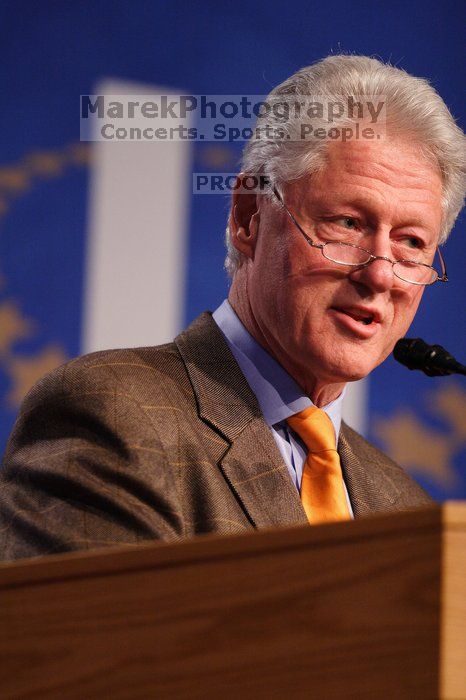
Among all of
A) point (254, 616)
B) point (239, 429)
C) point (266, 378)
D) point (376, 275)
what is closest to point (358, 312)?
point (376, 275)

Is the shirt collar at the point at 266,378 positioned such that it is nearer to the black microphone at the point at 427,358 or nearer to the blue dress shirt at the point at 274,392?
the blue dress shirt at the point at 274,392

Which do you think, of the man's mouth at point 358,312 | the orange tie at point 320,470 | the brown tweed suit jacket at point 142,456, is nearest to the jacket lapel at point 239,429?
the brown tweed suit jacket at point 142,456

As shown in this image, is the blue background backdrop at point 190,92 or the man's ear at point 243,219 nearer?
the man's ear at point 243,219

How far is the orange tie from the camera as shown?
1.74 m

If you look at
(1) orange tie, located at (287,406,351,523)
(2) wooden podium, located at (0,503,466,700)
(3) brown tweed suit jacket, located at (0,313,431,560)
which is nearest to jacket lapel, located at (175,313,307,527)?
A: (3) brown tweed suit jacket, located at (0,313,431,560)

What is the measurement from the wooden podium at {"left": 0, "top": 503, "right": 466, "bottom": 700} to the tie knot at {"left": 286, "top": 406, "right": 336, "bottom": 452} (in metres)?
0.87

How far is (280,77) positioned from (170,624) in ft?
6.41

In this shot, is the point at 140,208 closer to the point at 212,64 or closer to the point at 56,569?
the point at 212,64

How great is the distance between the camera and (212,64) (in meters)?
2.60

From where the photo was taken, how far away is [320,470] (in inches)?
70.6

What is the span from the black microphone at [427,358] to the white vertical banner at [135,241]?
3.19 ft

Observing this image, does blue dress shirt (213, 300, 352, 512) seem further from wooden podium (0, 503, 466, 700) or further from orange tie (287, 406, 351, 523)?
wooden podium (0, 503, 466, 700)


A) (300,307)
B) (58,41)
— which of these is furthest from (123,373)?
(58,41)

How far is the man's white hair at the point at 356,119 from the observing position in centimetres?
189
